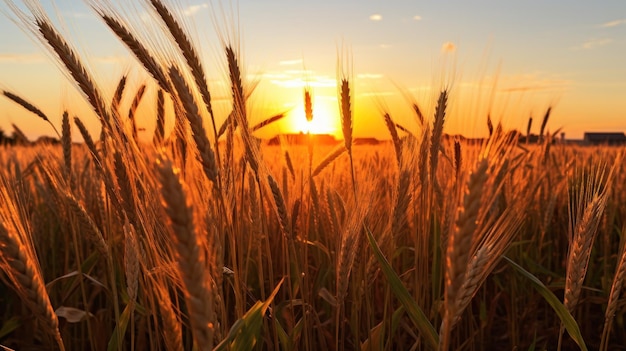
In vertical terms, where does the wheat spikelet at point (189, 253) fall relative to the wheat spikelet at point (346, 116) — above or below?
below

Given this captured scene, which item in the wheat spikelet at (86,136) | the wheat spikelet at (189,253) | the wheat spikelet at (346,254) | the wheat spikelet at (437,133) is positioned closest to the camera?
the wheat spikelet at (189,253)

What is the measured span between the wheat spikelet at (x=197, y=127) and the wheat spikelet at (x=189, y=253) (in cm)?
53

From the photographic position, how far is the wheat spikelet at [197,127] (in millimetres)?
1377

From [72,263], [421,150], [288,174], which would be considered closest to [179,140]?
[421,150]

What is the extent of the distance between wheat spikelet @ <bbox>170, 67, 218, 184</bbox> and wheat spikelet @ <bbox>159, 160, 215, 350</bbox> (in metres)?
0.53

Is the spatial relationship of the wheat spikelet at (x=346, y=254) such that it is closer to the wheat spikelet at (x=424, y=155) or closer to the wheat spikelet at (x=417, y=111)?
the wheat spikelet at (x=424, y=155)

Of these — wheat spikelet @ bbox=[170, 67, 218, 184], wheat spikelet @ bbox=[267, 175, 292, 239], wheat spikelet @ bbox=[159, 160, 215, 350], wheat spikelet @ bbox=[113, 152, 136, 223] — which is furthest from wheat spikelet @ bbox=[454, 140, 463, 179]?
wheat spikelet @ bbox=[159, 160, 215, 350]

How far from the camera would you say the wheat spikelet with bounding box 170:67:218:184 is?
138cm

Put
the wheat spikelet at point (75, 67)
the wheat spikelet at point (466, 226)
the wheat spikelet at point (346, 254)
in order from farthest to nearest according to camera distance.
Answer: the wheat spikelet at point (346, 254) < the wheat spikelet at point (75, 67) < the wheat spikelet at point (466, 226)

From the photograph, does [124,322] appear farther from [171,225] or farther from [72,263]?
[72,263]

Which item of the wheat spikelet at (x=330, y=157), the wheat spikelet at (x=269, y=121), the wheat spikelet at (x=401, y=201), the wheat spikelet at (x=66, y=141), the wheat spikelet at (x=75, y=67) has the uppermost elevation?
the wheat spikelet at (x=75, y=67)

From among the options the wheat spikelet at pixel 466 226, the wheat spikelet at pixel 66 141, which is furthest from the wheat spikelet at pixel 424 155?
the wheat spikelet at pixel 66 141

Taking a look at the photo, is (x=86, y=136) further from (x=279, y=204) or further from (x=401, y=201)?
(x=401, y=201)

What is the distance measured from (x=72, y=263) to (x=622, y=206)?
4.67 m
